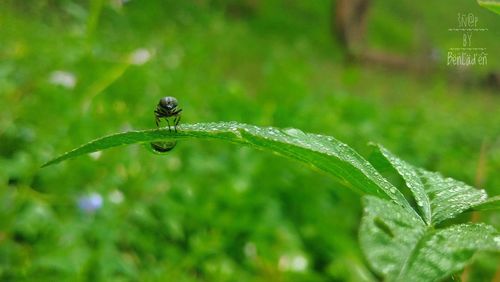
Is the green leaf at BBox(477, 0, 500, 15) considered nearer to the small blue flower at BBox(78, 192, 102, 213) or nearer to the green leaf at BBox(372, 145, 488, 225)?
the green leaf at BBox(372, 145, 488, 225)

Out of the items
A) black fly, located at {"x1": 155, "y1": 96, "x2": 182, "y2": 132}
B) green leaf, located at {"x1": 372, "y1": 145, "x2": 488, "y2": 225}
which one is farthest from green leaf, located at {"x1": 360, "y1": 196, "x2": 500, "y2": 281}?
black fly, located at {"x1": 155, "y1": 96, "x2": 182, "y2": 132}

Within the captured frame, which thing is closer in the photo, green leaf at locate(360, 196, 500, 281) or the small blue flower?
green leaf at locate(360, 196, 500, 281)

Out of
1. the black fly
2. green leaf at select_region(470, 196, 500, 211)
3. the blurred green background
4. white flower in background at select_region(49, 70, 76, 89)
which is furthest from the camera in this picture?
white flower in background at select_region(49, 70, 76, 89)

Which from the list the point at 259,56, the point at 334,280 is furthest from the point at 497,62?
the point at 334,280

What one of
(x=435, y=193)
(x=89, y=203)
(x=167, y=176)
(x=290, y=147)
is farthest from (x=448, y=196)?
(x=167, y=176)

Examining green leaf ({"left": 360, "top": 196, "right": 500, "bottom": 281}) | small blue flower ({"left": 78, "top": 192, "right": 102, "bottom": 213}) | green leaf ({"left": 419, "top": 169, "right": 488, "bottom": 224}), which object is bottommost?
green leaf ({"left": 360, "top": 196, "right": 500, "bottom": 281})

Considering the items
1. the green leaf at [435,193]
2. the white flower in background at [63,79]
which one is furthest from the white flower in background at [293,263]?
the green leaf at [435,193]

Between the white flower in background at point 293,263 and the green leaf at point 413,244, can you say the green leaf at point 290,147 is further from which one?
the white flower in background at point 293,263
